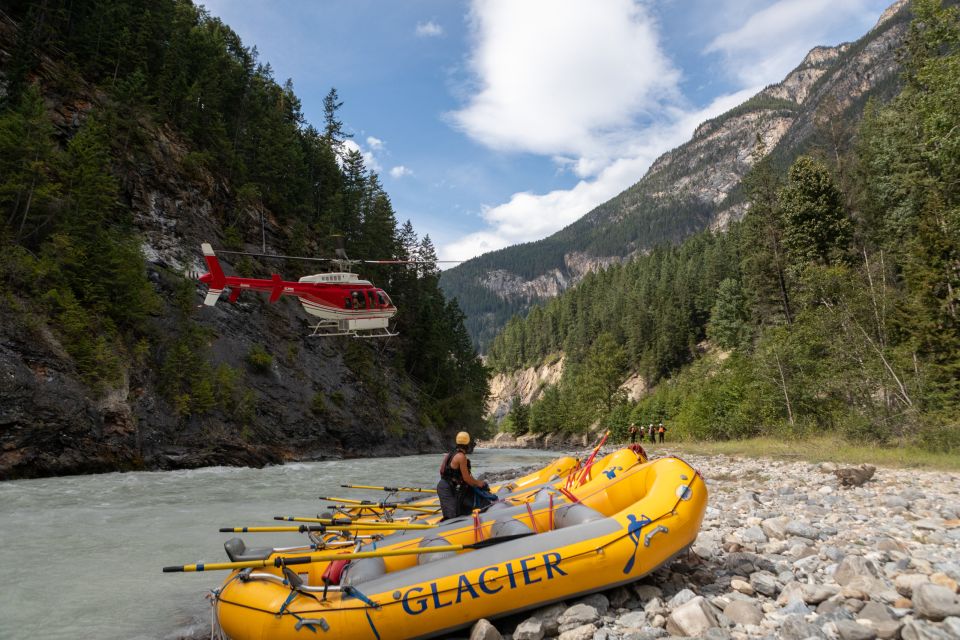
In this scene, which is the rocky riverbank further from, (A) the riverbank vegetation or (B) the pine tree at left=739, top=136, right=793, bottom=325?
(B) the pine tree at left=739, top=136, right=793, bottom=325

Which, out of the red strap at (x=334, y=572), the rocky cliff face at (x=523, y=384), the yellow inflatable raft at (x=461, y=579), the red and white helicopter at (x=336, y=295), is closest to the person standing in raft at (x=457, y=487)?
the yellow inflatable raft at (x=461, y=579)

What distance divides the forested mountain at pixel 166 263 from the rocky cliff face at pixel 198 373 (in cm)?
8

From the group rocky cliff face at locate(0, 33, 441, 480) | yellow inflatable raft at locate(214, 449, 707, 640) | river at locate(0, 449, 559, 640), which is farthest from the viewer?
rocky cliff face at locate(0, 33, 441, 480)

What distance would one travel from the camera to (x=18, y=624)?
6.12m

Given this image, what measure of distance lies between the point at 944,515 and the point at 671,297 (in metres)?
72.6

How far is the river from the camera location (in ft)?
21.1

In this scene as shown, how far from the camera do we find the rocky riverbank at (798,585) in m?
3.95

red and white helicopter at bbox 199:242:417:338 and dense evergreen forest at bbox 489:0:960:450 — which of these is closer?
dense evergreen forest at bbox 489:0:960:450

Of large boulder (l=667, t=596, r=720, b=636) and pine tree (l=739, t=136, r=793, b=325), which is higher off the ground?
pine tree (l=739, t=136, r=793, b=325)

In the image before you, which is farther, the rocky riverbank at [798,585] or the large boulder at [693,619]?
the large boulder at [693,619]

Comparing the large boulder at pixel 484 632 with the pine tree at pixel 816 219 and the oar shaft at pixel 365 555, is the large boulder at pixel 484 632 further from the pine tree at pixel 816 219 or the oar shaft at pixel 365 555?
the pine tree at pixel 816 219

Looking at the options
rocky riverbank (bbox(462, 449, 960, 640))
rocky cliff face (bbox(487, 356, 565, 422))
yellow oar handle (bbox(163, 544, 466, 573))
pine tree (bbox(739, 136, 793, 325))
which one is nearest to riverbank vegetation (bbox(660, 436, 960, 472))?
rocky riverbank (bbox(462, 449, 960, 640))

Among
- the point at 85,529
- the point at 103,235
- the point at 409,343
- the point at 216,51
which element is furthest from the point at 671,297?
the point at 85,529

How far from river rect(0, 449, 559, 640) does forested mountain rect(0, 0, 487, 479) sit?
3.30m
